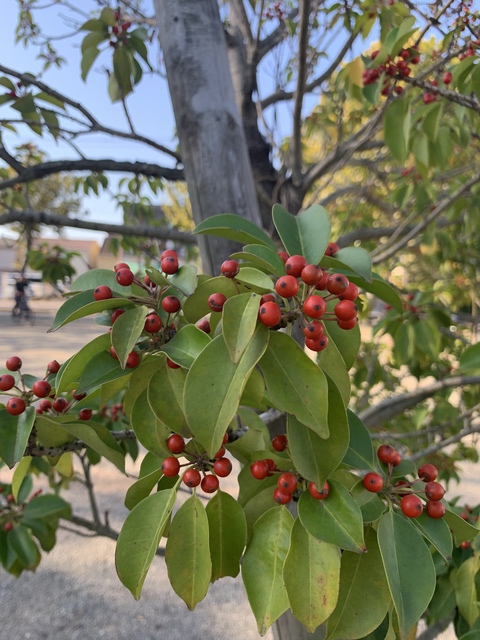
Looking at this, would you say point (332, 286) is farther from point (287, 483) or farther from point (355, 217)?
point (355, 217)

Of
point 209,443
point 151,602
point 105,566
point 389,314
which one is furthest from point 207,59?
point 105,566

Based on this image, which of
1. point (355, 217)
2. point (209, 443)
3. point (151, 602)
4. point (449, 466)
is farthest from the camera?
point (355, 217)

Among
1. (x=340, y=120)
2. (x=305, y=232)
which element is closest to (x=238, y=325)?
(x=305, y=232)

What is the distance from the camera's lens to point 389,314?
196 centimetres

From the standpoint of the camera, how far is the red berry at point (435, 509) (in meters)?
0.72

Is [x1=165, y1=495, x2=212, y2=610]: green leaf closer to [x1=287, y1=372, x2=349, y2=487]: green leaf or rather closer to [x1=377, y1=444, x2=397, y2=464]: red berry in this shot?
[x1=287, y1=372, x2=349, y2=487]: green leaf

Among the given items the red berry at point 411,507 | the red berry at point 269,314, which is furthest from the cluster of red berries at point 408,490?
the red berry at point 269,314

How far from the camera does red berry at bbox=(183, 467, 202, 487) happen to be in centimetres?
69

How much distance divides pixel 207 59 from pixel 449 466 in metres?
2.03

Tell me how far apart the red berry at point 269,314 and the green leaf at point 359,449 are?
0.28 meters

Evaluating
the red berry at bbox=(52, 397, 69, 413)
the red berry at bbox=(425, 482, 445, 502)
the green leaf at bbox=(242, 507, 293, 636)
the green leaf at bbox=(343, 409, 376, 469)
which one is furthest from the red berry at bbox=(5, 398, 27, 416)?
the red berry at bbox=(425, 482, 445, 502)

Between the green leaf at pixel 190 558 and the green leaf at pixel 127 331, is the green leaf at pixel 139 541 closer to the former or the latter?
the green leaf at pixel 190 558

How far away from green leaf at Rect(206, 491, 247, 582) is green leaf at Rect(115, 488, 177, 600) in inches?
4.0

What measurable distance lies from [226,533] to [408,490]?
297 millimetres
